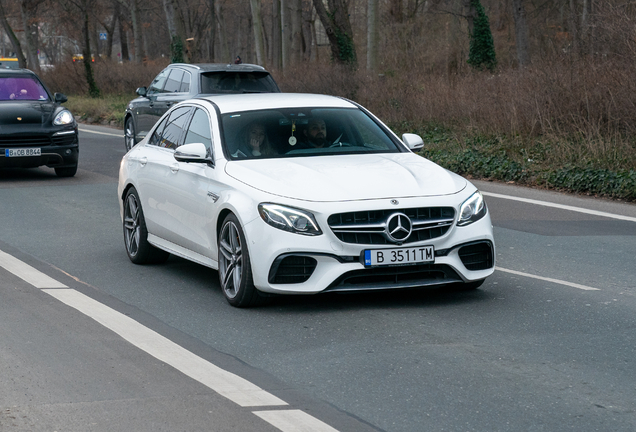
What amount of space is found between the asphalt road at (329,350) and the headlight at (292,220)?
0.61m

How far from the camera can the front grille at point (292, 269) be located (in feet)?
22.4

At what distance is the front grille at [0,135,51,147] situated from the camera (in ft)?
52.0

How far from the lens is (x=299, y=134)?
813 cm

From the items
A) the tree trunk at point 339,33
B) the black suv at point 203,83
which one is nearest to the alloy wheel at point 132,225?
the black suv at point 203,83

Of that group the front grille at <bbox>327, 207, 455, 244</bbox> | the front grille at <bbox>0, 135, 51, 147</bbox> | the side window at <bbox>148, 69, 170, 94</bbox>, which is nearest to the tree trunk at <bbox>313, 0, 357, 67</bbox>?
the side window at <bbox>148, 69, 170, 94</bbox>

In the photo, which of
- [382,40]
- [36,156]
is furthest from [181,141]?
[382,40]

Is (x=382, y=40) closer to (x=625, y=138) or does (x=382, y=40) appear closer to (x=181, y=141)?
(x=625, y=138)

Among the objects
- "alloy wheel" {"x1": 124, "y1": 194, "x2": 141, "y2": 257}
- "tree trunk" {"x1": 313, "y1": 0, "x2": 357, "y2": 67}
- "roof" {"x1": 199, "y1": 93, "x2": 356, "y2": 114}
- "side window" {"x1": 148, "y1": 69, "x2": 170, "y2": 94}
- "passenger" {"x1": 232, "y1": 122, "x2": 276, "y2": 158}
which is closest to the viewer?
"passenger" {"x1": 232, "y1": 122, "x2": 276, "y2": 158}

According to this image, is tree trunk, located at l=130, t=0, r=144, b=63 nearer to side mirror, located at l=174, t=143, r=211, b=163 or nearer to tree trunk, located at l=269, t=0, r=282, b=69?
tree trunk, located at l=269, t=0, r=282, b=69

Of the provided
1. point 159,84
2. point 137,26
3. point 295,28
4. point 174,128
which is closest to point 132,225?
point 174,128

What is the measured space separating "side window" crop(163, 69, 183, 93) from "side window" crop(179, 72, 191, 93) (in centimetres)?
14

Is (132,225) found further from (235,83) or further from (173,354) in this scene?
(235,83)

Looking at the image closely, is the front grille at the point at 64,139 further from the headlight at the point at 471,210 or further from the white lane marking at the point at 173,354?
the headlight at the point at 471,210

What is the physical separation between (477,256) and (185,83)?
447 inches
